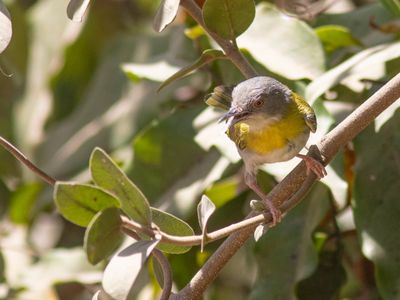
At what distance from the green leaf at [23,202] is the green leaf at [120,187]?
1.55 m

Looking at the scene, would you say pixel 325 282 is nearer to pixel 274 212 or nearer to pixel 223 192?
pixel 223 192

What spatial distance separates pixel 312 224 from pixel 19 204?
1.19 metres

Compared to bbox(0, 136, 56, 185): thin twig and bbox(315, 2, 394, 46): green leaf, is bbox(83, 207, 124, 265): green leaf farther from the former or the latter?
bbox(315, 2, 394, 46): green leaf

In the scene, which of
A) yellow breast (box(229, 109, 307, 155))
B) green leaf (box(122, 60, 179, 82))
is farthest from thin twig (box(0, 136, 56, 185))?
green leaf (box(122, 60, 179, 82))

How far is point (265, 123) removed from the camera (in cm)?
211

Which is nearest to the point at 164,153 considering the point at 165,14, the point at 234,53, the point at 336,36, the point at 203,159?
the point at 203,159

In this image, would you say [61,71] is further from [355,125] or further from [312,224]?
[355,125]

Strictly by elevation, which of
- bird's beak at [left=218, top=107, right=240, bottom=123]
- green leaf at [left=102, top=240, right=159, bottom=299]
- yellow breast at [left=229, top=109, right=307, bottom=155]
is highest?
green leaf at [left=102, top=240, right=159, bottom=299]

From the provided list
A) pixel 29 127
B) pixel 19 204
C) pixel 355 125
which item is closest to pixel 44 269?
pixel 19 204

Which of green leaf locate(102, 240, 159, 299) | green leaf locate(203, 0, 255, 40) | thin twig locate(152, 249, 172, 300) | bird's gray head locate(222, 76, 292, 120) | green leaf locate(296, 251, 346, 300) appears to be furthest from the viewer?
green leaf locate(296, 251, 346, 300)

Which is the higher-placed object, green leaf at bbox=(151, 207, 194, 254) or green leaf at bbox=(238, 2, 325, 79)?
green leaf at bbox=(151, 207, 194, 254)

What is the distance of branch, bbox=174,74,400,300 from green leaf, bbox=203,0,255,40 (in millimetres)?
285

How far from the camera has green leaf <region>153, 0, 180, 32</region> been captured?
166 cm

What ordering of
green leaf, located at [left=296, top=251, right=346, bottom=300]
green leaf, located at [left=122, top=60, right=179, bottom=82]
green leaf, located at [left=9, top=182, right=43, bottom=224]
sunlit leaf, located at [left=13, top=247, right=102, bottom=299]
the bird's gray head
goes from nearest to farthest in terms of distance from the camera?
1. the bird's gray head
2. green leaf, located at [left=296, top=251, right=346, bottom=300]
3. green leaf, located at [left=122, top=60, right=179, bottom=82]
4. sunlit leaf, located at [left=13, top=247, right=102, bottom=299]
5. green leaf, located at [left=9, top=182, right=43, bottom=224]
